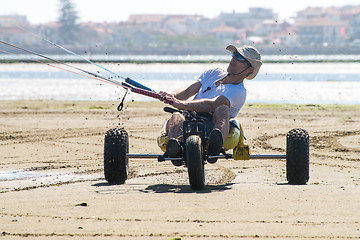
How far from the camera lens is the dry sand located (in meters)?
6.25

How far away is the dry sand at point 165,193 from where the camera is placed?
20.5 feet

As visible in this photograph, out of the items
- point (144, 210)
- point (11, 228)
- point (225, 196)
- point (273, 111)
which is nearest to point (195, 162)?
point (225, 196)

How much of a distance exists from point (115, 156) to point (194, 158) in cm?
127

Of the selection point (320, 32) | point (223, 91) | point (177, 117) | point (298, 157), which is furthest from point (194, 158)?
point (320, 32)

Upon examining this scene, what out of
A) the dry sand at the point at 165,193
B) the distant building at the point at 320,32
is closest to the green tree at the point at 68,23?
the distant building at the point at 320,32

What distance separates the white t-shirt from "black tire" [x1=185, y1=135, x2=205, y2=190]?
83cm

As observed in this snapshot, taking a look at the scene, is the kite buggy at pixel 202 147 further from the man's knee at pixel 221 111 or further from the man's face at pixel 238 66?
the man's face at pixel 238 66

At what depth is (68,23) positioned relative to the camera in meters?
168

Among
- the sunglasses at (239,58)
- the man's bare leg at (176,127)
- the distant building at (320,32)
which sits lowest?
the man's bare leg at (176,127)

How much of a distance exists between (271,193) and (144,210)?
1.59 m

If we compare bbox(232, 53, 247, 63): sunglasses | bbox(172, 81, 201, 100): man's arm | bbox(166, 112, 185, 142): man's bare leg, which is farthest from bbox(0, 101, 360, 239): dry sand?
bbox(232, 53, 247, 63): sunglasses

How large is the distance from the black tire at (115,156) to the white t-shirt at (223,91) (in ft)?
3.49

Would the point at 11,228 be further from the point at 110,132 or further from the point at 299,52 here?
the point at 299,52

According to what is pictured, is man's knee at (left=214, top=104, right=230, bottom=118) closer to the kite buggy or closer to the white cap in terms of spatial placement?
the kite buggy
